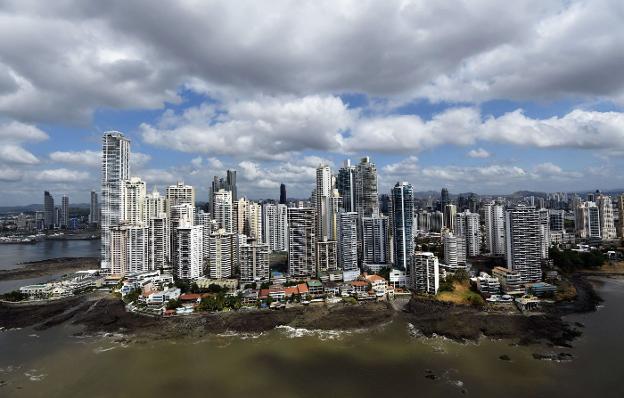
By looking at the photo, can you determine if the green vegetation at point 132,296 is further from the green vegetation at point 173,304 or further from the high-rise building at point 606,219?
the high-rise building at point 606,219

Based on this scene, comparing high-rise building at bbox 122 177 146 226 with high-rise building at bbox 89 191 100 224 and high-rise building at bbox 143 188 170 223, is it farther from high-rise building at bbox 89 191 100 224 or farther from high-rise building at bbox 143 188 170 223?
high-rise building at bbox 89 191 100 224

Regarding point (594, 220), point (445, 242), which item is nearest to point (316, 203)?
point (445, 242)

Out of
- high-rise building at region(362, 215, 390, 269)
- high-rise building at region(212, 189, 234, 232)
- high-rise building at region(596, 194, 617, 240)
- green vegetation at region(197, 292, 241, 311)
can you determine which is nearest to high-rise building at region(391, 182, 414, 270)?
high-rise building at region(362, 215, 390, 269)

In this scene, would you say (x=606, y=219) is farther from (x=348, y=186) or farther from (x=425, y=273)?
(x=425, y=273)

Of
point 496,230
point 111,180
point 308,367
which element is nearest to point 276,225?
point 111,180

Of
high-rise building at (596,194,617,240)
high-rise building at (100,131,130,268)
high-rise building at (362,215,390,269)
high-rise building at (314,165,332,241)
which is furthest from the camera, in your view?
high-rise building at (596,194,617,240)

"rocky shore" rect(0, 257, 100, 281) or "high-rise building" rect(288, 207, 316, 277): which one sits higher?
"high-rise building" rect(288, 207, 316, 277)
